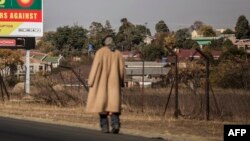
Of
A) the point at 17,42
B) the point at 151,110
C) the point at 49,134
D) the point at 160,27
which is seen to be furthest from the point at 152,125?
the point at 160,27

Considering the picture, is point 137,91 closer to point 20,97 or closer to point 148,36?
point 20,97

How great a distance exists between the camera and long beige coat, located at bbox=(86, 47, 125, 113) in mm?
12195

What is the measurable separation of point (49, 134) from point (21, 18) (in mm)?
17188

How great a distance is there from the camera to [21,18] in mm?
29234

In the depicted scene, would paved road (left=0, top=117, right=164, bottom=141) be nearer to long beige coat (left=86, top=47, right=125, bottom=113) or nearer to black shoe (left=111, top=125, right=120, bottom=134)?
Answer: black shoe (left=111, top=125, right=120, bottom=134)

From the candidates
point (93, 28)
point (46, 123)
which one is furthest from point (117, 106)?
point (93, 28)

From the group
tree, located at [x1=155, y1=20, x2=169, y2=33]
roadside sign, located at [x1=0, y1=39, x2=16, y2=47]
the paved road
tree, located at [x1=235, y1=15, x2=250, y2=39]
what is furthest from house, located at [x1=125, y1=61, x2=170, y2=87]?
tree, located at [x1=155, y1=20, x2=169, y2=33]

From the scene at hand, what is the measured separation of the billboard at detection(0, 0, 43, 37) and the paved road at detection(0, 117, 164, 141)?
14.6 m

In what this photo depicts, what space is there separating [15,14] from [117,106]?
59.8 ft

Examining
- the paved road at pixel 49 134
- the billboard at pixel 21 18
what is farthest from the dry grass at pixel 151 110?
the billboard at pixel 21 18

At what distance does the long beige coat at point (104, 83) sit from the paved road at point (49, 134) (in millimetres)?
607

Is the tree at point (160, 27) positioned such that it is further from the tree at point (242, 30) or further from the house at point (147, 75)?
the house at point (147, 75)

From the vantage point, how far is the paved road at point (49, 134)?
12039 millimetres

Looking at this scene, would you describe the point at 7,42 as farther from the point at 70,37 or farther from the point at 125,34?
the point at 125,34
